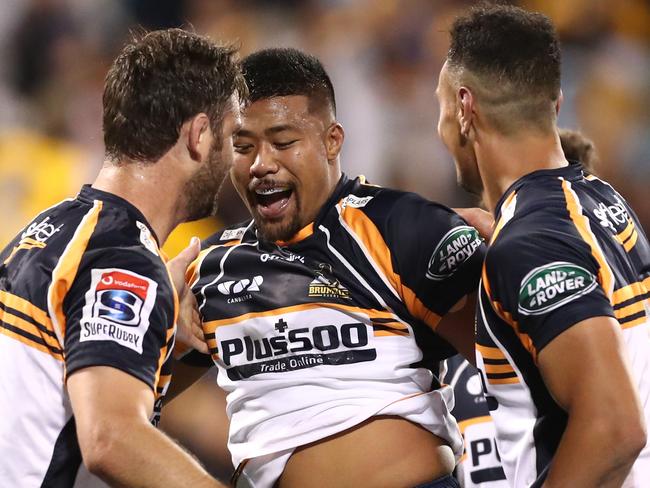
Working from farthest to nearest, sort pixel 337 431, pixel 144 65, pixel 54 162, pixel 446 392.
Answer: pixel 54 162, pixel 446 392, pixel 337 431, pixel 144 65

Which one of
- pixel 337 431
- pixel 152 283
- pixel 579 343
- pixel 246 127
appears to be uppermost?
pixel 246 127

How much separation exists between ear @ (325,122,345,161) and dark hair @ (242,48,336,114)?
87 mm

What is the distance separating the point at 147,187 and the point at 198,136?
21cm

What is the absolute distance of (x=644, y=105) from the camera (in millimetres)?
6047

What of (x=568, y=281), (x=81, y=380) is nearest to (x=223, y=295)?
(x=81, y=380)

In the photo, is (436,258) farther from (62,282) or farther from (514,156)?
(62,282)

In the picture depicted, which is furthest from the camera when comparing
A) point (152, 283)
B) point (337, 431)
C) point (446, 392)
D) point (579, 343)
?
point (446, 392)

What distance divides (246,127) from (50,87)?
10.5 ft

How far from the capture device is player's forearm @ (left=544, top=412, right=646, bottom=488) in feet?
6.40

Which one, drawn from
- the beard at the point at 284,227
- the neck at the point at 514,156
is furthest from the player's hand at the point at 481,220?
the beard at the point at 284,227

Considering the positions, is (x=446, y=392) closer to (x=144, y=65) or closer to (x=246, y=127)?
(x=246, y=127)

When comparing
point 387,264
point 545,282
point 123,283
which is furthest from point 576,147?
point 123,283

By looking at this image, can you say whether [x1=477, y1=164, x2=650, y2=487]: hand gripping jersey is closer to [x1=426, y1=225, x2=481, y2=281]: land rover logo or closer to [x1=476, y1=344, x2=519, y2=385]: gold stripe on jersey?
[x1=476, y1=344, x2=519, y2=385]: gold stripe on jersey

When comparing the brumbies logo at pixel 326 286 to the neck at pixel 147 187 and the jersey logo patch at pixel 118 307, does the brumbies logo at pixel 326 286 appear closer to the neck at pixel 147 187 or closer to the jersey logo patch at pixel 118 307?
the neck at pixel 147 187
